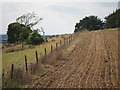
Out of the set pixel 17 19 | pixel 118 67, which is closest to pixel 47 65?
A: pixel 118 67

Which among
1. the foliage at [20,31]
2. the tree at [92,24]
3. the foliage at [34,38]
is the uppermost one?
the tree at [92,24]

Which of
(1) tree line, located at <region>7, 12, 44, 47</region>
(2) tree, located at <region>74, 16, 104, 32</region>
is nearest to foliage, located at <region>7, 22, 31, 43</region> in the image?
(1) tree line, located at <region>7, 12, 44, 47</region>

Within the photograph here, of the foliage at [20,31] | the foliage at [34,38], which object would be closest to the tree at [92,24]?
the foliage at [20,31]

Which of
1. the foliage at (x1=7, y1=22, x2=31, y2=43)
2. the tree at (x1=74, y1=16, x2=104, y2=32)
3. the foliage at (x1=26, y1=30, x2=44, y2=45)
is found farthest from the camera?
the tree at (x1=74, y1=16, x2=104, y2=32)

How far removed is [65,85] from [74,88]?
0.69m

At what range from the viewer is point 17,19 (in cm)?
4744

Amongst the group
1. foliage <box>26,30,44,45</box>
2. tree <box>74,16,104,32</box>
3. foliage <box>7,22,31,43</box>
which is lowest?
foliage <box>26,30,44,45</box>

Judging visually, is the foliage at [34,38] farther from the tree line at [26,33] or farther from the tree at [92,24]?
the tree at [92,24]

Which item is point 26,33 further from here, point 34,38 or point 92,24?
point 92,24

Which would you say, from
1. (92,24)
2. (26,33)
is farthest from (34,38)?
(92,24)

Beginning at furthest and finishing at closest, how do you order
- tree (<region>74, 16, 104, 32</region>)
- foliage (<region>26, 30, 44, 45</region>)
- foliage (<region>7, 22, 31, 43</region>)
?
tree (<region>74, 16, 104, 32</region>), foliage (<region>7, 22, 31, 43</region>), foliage (<region>26, 30, 44, 45</region>)

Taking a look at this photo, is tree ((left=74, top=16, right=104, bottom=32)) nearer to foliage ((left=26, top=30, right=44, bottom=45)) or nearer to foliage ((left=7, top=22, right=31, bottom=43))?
foliage ((left=7, top=22, right=31, bottom=43))

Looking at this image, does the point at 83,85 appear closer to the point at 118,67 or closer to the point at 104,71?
the point at 104,71

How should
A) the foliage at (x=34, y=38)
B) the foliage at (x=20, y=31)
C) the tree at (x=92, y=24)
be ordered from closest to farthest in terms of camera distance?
the foliage at (x=34, y=38) < the foliage at (x=20, y=31) < the tree at (x=92, y=24)
